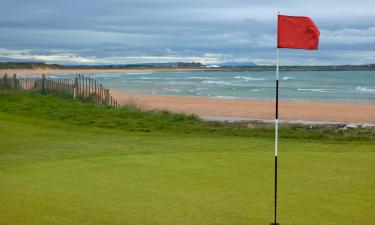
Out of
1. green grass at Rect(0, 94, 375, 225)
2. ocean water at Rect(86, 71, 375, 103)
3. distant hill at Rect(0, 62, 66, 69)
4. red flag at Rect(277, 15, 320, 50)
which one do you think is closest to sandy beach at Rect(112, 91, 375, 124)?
ocean water at Rect(86, 71, 375, 103)

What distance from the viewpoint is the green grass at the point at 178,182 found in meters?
7.28

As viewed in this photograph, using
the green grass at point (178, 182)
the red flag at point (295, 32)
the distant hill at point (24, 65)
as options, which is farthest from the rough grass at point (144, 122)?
the distant hill at point (24, 65)

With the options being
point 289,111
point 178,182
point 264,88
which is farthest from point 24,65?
point 178,182

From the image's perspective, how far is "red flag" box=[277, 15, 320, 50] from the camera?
731 cm

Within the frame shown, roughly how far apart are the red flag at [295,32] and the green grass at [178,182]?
2076 mm

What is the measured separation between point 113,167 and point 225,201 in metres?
3.44

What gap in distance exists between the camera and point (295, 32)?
24.2ft

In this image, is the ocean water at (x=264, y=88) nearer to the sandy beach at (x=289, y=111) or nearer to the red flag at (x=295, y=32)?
the sandy beach at (x=289, y=111)

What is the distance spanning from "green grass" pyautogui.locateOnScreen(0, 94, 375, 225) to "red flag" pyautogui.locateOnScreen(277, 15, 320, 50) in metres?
2.08

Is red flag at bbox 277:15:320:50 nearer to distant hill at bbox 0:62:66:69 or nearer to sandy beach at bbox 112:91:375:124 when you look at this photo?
sandy beach at bbox 112:91:375:124

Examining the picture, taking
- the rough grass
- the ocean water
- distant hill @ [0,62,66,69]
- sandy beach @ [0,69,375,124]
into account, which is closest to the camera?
the rough grass

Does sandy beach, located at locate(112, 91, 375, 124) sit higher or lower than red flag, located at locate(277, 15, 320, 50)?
lower

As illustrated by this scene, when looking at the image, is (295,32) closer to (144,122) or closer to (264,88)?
(144,122)

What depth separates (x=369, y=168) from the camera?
35.5 ft
